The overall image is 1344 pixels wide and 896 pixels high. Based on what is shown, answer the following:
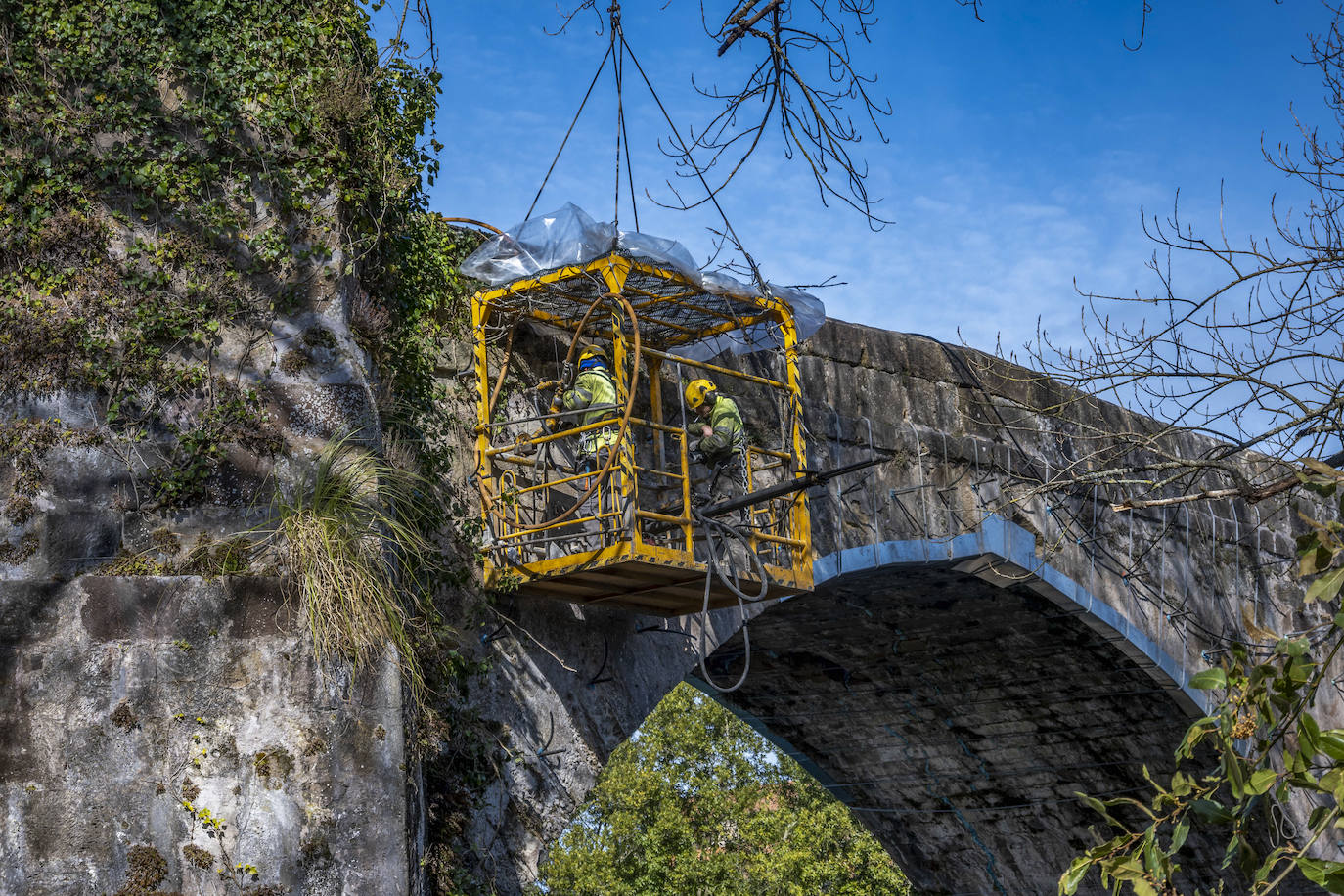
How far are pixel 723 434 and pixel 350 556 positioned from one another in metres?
2.47

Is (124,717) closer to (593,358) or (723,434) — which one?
(593,358)

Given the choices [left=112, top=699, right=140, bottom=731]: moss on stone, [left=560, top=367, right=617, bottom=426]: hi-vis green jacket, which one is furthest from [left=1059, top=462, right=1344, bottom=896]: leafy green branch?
[left=560, top=367, right=617, bottom=426]: hi-vis green jacket

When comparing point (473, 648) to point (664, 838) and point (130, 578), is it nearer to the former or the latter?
point (130, 578)

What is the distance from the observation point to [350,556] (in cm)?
445

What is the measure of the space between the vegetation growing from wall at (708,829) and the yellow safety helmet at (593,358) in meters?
15.3

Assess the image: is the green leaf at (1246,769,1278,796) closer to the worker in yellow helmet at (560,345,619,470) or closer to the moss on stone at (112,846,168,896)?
the moss on stone at (112,846,168,896)

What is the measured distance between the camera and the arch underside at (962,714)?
998 cm

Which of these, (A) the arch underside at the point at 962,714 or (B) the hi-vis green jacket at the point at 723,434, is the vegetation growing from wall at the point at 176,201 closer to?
(B) the hi-vis green jacket at the point at 723,434

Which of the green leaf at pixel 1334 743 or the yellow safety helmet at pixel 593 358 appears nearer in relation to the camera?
the green leaf at pixel 1334 743

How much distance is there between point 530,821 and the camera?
5.90 meters

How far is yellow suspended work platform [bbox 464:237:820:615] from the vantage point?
223 inches

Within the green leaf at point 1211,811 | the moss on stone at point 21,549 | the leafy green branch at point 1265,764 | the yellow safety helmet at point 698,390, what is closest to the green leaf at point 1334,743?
the leafy green branch at point 1265,764

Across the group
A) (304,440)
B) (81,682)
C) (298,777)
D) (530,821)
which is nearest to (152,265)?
(304,440)

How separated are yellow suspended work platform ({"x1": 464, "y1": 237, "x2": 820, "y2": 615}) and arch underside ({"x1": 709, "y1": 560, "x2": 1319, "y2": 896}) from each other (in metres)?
2.30
